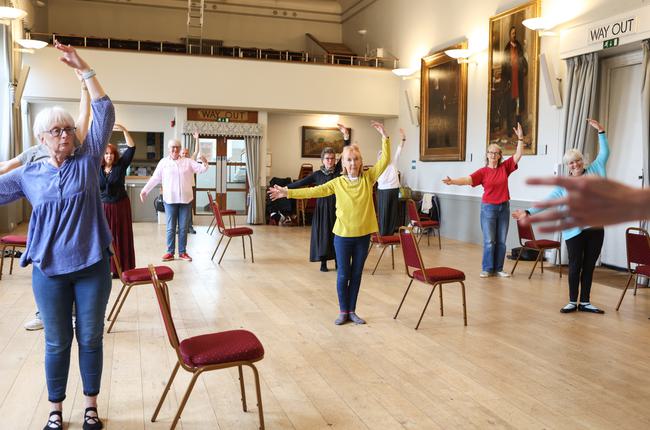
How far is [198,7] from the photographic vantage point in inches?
673

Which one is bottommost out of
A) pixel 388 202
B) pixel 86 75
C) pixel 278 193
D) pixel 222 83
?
pixel 388 202

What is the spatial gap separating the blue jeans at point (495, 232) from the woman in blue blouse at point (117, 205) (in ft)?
14.5

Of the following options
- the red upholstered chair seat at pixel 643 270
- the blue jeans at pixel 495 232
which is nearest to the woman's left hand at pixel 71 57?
the red upholstered chair seat at pixel 643 270

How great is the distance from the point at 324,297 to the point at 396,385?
8.76 ft

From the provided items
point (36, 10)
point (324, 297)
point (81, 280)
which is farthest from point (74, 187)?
point (36, 10)

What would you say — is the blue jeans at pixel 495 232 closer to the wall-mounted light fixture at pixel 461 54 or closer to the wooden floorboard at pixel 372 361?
the wooden floorboard at pixel 372 361

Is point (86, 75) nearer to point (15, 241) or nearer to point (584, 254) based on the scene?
point (15, 241)

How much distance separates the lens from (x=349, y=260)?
5.19 m

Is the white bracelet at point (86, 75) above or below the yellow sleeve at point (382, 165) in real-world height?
above

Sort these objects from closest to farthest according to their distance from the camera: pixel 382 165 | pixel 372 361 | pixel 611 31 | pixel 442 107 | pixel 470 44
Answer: pixel 372 361 < pixel 382 165 < pixel 611 31 < pixel 470 44 < pixel 442 107

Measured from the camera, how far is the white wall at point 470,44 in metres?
9.41

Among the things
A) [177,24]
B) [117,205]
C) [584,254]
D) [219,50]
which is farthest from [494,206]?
[177,24]

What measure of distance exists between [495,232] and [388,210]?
2.47m

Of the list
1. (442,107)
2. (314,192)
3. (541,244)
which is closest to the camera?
(314,192)
